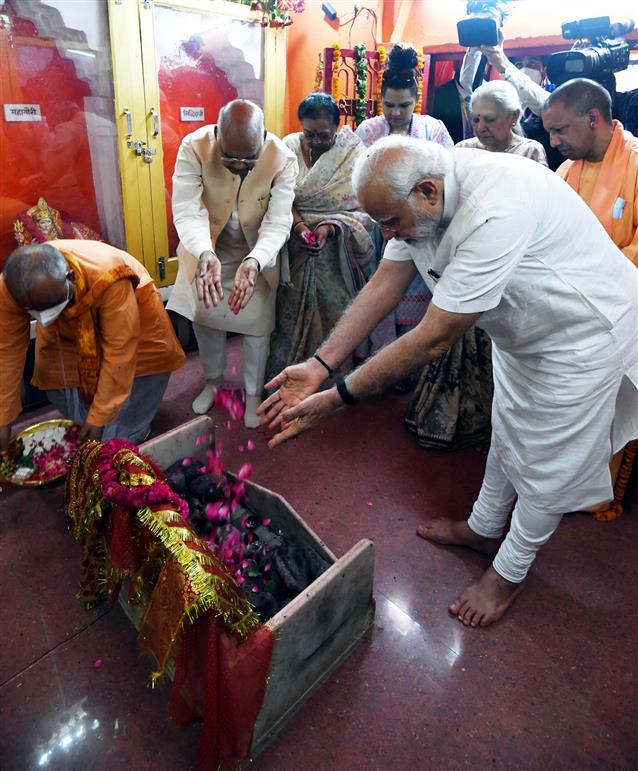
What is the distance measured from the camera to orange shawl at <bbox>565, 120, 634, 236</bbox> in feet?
7.77

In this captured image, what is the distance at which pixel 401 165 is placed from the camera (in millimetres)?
1351

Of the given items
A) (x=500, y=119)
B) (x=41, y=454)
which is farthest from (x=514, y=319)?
(x=41, y=454)

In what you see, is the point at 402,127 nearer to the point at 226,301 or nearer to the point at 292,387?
the point at 226,301

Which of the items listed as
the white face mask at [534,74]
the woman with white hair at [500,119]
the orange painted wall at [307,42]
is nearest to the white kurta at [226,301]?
the woman with white hair at [500,119]

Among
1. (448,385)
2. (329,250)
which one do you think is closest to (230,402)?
(329,250)

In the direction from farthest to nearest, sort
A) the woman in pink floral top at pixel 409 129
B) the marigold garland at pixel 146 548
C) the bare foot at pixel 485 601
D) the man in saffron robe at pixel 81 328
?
the woman in pink floral top at pixel 409 129
the man in saffron robe at pixel 81 328
the bare foot at pixel 485 601
the marigold garland at pixel 146 548

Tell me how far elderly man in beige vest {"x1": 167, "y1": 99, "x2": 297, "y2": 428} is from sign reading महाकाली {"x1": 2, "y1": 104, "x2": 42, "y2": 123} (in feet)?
3.35

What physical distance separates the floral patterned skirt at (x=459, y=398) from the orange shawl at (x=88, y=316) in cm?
156

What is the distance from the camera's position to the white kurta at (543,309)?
1.36 metres

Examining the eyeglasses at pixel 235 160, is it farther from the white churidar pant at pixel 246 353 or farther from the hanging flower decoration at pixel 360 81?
the hanging flower decoration at pixel 360 81

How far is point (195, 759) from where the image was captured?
5.06 feet

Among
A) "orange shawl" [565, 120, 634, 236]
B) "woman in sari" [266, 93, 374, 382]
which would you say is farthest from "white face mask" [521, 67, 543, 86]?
"orange shawl" [565, 120, 634, 236]

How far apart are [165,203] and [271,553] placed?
2811 mm

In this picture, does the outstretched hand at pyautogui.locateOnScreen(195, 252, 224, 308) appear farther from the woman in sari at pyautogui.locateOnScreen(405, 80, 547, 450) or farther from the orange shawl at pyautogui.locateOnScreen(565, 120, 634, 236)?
the orange shawl at pyautogui.locateOnScreen(565, 120, 634, 236)
